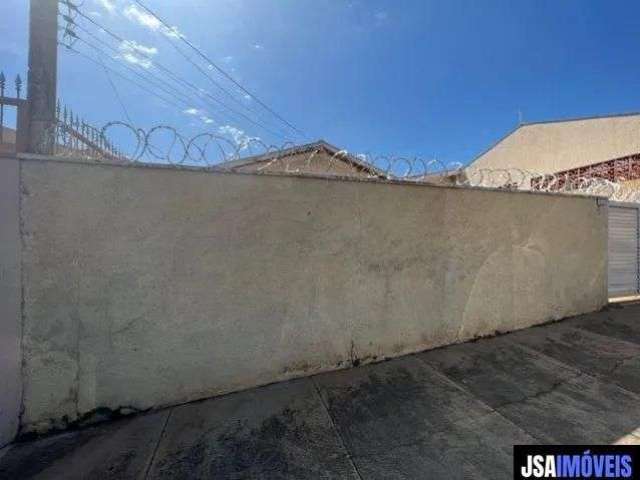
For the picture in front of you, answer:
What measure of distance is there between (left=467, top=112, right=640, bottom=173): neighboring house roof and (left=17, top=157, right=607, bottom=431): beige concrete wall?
17193 millimetres

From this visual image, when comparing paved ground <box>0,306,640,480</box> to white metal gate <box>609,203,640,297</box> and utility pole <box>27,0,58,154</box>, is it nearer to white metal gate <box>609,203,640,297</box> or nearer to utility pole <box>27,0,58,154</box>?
utility pole <box>27,0,58,154</box>

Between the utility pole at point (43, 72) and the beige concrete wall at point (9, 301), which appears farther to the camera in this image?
the utility pole at point (43, 72)

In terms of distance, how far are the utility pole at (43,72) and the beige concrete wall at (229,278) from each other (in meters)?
0.39

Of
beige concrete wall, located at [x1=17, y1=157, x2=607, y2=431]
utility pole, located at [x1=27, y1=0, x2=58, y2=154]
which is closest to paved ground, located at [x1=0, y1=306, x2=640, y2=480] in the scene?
beige concrete wall, located at [x1=17, y1=157, x2=607, y2=431]

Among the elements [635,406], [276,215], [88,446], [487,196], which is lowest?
[88,446]

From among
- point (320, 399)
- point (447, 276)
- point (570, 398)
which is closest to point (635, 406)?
point (570, 398)

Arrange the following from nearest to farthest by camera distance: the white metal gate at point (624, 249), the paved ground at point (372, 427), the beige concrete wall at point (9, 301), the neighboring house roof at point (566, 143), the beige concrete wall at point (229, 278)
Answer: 1. the paved ground at point (372, 427)
2. the beige concrete wall at point (9, 301)
3. the beige concrete wall at point (229, 278)
4. the white metal gate at point (624, 249)
5. the neighboring house roof at point (566, 143)

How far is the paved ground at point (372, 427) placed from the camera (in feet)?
7.07

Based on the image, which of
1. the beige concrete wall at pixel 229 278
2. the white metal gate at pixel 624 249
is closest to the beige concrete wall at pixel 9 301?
the beige concrete wall at pixel 229 278

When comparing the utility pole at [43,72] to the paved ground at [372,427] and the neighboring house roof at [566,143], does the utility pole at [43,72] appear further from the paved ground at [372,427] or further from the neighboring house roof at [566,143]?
the neighboring house roof at [566,143]

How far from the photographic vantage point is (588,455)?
2.25 metres

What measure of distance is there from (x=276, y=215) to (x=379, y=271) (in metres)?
1.29

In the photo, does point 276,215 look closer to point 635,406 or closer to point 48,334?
point 48,334

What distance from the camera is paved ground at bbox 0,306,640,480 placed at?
2156mm
